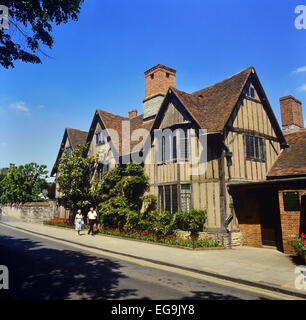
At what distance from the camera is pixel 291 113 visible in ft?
65.0

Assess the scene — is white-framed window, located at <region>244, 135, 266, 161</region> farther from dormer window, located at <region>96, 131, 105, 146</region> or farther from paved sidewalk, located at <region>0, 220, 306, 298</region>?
dormer window, located at <region>96, 131, 105, 146</region>

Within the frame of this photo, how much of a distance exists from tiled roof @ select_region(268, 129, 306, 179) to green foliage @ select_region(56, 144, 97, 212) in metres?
12.9

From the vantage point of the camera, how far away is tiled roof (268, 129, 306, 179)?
14.0 meters

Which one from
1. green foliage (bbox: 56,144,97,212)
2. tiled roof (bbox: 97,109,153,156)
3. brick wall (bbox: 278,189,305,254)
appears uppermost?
tiled roof (bbox: 97,109,153,156)

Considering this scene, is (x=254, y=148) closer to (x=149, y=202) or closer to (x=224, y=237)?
(x=224, y=237)

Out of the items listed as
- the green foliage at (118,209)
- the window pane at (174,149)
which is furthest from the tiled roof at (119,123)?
the window pane at (174,149)

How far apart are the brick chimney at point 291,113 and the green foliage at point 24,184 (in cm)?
2800

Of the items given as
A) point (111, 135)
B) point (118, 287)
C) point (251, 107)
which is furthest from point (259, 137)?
point (118, 287)

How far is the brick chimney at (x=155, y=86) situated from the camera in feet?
64.5

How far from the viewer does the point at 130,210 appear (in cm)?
1703

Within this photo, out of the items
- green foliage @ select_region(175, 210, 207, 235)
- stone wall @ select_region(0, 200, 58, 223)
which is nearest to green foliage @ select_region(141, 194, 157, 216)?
green foliage @ select_region(175, 210, 207, 235)

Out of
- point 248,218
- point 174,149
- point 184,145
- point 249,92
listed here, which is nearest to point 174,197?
point 174,149

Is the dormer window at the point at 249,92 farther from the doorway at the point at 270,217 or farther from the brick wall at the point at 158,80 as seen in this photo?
the brick wall at the point at 158,80
